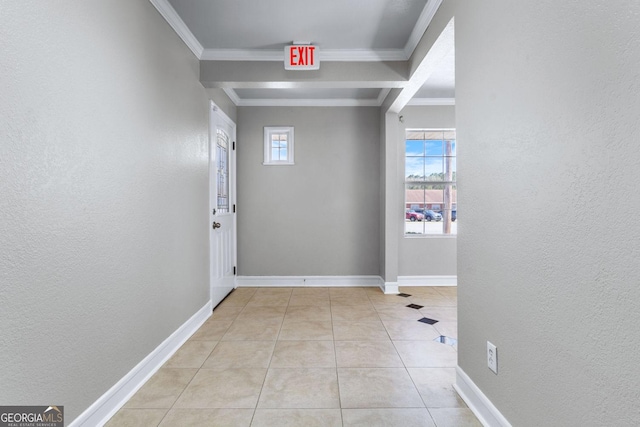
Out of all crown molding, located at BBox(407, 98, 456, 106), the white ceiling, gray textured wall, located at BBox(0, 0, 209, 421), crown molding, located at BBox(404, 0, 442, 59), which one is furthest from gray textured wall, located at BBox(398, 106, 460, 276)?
gray textured wall, located at BBox(0, 0, 209, 421)

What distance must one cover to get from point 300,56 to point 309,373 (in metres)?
2.62

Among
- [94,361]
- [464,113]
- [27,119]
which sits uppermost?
[464,113]

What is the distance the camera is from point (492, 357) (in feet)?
5.00

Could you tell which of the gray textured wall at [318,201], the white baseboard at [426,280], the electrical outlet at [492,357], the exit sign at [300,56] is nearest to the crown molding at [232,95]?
the gray textured wall at [318,201]

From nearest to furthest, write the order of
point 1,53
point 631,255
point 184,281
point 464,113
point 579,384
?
point 631,255 < point 579,384 < point 1,53 < point 464,113 < point 184,281

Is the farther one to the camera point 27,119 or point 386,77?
point 386,77

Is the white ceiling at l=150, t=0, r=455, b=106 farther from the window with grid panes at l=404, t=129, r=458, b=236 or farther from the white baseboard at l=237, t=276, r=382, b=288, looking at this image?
the white baseboard at l=237, t=276, r=382, b=288

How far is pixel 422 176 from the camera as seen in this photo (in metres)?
4.39

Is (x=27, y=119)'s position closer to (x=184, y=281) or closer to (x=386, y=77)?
(x=184, y=281)

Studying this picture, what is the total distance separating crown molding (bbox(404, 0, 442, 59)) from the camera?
222cm

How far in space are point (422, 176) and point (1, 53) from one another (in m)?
4.20

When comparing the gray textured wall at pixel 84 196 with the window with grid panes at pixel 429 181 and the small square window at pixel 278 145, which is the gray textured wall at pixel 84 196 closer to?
the small square window at pixel 278 145

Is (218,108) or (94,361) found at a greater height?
(218,108)

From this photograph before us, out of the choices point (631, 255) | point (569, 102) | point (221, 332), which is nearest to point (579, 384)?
point (631, 255)
